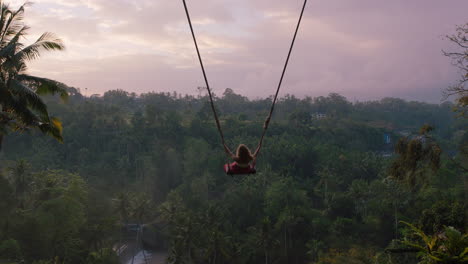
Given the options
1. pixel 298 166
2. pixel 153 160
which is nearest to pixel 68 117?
pixel 153 160

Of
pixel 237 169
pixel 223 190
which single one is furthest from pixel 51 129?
A: pixel 223 190

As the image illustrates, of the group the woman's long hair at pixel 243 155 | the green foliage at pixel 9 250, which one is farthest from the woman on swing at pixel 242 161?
the green foliage at pixel 9 250

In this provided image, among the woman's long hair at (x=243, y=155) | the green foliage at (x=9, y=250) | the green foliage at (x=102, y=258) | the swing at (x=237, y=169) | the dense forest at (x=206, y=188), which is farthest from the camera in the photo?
the green foliage at (x=102, y=258)

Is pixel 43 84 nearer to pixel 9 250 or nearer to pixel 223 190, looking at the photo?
pixel 9 250

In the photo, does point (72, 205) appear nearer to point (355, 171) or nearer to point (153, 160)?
point (153, 160)

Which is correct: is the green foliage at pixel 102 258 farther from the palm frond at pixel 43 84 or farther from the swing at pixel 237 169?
the swing at pixel 237 169

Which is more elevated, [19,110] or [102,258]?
[19,110]
